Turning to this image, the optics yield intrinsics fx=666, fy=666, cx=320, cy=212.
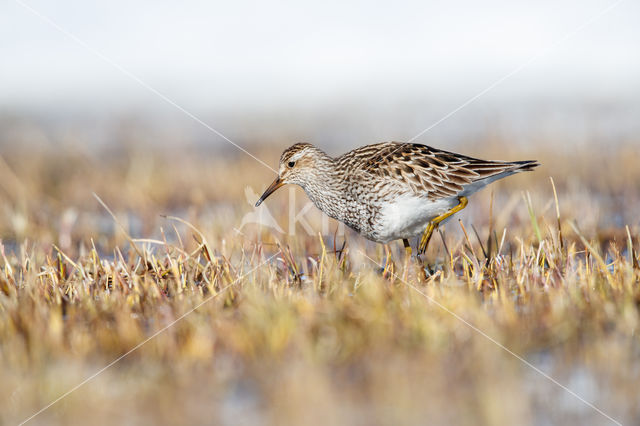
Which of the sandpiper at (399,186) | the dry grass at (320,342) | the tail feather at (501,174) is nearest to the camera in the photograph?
the dry grass at (320,342)

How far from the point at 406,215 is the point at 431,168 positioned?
63 centimetres

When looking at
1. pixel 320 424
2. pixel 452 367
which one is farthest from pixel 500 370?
pixel 320 424

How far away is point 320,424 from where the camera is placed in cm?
318

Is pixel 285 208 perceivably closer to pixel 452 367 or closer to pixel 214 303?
pixel 214 303

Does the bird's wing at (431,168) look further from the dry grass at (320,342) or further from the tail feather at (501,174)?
the dry grass at (320,342)

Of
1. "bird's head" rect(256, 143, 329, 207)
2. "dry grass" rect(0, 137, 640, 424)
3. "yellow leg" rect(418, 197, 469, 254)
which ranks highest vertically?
"bird's head" rect(256, 143, 329, 207)

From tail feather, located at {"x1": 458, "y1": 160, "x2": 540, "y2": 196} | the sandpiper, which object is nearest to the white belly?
the sandpiper

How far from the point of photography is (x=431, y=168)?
6477 mm

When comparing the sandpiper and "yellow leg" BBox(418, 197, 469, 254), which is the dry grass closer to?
"yellow leg" BBox(418, 197, 469, 254)

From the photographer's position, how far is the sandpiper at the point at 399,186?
6223 mm

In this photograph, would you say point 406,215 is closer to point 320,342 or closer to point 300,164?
point 300,164

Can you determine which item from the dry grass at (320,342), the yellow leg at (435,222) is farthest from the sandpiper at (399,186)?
the dry grass at (320,342)

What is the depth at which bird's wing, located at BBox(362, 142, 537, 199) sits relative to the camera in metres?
6.34

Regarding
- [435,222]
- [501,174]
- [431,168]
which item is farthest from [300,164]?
[501,174]
